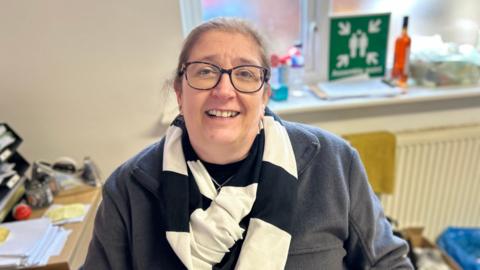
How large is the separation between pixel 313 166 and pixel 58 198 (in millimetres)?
1087

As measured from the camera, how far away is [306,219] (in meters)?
1.02

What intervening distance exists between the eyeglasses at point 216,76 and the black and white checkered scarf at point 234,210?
18cm

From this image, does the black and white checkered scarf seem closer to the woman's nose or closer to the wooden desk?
the woman's nose

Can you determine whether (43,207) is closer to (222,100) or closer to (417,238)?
(222,100)

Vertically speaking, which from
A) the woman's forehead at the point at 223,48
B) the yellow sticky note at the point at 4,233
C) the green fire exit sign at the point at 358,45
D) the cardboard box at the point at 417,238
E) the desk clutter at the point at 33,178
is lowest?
the cardboard box at the point at 417,238

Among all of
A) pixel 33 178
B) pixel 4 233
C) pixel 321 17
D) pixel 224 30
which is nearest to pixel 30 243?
pixel 4 233

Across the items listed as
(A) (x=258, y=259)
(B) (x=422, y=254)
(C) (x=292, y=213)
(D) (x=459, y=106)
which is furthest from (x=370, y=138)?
(A) (x=258, y=259)

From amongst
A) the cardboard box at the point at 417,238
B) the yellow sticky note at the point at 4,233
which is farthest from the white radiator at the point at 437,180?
the yellow sticky note at the point at 4,233

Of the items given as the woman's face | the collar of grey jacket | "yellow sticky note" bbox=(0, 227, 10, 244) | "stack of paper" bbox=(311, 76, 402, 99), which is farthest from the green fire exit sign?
"yellow sticky note" bbox=(0, 227, 10, 244)

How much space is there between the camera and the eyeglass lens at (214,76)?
36.8 inches

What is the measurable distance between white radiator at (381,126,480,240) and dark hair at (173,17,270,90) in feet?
3.76

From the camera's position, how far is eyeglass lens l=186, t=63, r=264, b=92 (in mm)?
936

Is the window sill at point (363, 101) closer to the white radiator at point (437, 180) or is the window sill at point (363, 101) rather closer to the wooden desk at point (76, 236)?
the white radiator at point (437, 180)

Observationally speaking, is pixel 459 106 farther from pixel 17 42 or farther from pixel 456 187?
pixel 17 42
